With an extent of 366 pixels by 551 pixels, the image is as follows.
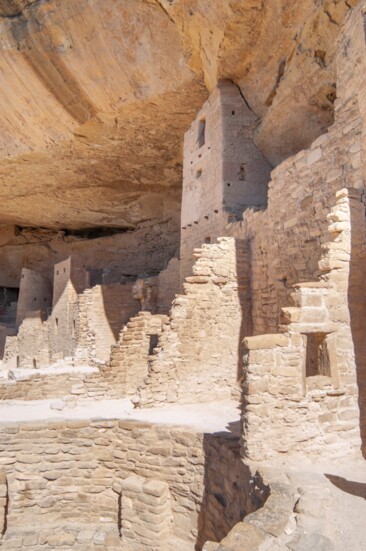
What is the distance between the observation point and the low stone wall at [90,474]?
18.1 feet

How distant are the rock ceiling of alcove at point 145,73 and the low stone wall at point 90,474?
20.5ft

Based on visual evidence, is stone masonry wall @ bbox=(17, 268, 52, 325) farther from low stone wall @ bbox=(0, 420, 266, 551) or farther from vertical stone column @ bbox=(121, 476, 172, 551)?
vertical stone column @ bbox=(121, 476, 172, 551)

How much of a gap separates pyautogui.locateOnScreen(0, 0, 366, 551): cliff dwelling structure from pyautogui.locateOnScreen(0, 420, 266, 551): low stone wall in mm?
22

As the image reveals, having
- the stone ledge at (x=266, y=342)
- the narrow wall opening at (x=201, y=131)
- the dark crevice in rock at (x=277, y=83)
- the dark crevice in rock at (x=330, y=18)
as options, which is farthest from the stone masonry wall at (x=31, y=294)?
the stone ledge at (x=266, y=342)

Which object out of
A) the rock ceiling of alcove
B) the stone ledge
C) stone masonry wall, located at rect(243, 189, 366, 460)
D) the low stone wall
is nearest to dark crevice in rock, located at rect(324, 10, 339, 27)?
the rock ceiling of alcove

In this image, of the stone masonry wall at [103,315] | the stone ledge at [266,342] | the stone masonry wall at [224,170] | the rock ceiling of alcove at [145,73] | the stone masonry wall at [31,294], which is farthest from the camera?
the stone masonry wall at [31,294]

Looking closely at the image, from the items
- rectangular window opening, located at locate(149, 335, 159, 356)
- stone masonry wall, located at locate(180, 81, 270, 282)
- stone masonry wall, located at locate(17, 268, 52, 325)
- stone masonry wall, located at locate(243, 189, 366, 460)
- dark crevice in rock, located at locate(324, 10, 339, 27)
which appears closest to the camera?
stone masonry wall, located at locate(243, 189, 366, 460)

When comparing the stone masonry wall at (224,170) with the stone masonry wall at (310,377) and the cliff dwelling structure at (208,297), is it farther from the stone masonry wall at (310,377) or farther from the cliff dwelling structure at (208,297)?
the stone masonry wall at (310,377)

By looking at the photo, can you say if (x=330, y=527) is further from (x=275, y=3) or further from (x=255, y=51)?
(x=255, y=51)

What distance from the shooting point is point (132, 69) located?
9594 mm

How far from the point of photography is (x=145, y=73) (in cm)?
957

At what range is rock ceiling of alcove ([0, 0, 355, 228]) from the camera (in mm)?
7582

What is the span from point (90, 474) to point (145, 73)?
26.6 ft

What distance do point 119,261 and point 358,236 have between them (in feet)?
47.7
